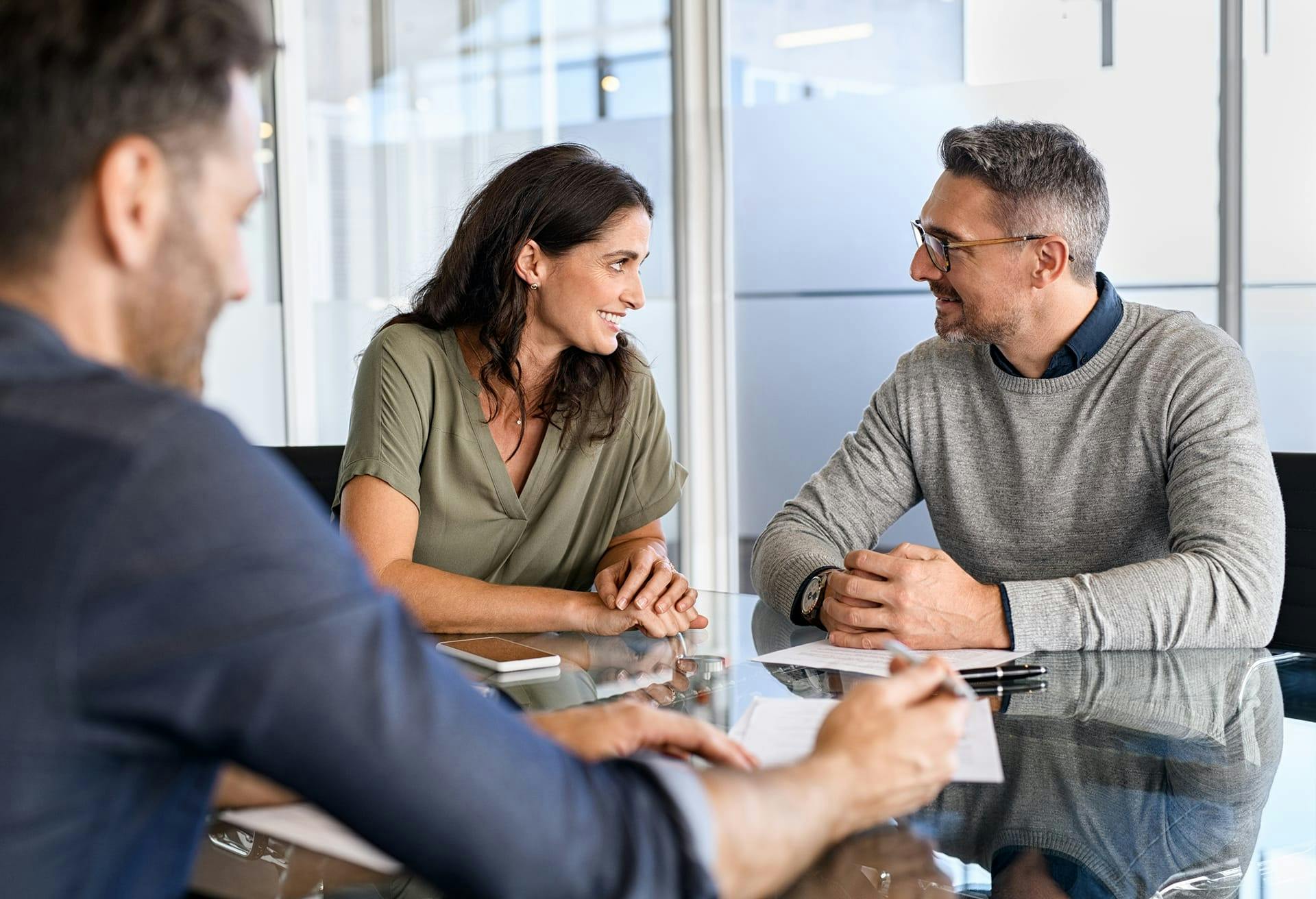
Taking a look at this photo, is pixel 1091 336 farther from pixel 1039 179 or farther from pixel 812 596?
pixel 812 596

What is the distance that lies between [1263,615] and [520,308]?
132 cm

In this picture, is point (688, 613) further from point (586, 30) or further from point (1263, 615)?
point (586, 30)

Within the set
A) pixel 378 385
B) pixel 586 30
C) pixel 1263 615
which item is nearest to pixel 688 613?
pixel 378 385

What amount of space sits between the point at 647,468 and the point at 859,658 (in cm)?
76

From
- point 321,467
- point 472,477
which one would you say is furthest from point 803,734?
point 321,467

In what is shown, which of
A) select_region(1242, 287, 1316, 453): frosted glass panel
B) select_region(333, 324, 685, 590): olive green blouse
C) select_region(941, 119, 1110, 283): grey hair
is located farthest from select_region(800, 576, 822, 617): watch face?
select_region(1242, 287, 1316, 453): frosted glass panel

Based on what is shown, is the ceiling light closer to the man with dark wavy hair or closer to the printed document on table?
the printed document on table

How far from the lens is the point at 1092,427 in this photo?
2.06 meters

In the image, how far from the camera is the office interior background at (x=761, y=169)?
365 cm

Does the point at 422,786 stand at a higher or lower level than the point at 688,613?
higher

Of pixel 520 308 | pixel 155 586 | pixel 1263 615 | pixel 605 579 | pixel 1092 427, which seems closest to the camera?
pixel 155 586

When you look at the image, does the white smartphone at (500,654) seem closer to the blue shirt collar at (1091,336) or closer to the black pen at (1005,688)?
the black pen at (1005,688)

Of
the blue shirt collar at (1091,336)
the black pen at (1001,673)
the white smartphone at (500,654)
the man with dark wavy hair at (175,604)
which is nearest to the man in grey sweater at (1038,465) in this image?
the blue shirt collar at (1091,336)

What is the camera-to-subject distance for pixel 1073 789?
3.72ft
